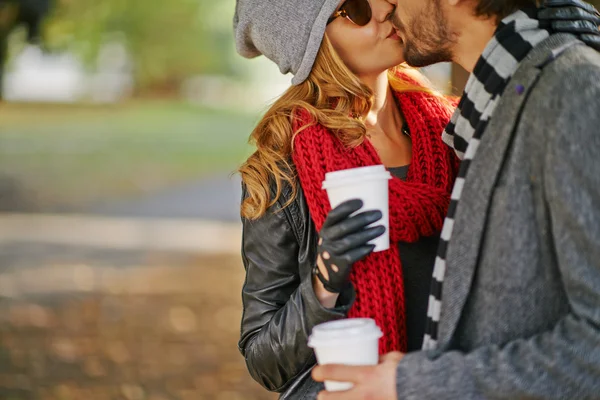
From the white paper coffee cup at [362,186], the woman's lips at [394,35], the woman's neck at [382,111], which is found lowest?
the white paper coffee cup at [362,186]

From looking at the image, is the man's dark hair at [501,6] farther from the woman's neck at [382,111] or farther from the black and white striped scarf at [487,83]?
the woman's neck at [382,111]

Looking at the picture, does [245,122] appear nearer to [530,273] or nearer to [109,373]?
[109,373]

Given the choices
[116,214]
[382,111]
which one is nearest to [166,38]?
[116,214]

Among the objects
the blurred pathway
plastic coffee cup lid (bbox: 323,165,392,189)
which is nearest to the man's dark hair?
plastic coffee cup lid (bbox: 323,165,392,189)

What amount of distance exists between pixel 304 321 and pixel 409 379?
527 millimetres

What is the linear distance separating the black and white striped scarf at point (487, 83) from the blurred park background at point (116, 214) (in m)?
1.05

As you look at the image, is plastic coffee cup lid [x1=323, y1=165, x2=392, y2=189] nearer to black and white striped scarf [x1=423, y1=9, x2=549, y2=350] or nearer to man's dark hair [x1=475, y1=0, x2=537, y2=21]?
black and white striped scarf [x1=423, y1=9, x2=549, y2=350]

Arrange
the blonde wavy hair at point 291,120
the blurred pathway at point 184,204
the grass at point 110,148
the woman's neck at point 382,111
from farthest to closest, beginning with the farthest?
the grass at point 110,148
the blurred pathway at point 184,204
the woman's neck at point 382,111
the blonde wavy hair at point 291,120

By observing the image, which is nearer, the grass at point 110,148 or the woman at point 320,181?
the woman at point 320,181

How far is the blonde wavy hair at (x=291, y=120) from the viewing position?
2.54 metres

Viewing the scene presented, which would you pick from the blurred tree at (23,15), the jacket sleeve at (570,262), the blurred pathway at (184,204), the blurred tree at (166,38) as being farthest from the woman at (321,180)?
the blurred tree at (166,38)

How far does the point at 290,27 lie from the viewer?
8.70ft

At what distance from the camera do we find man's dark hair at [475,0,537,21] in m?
2.03

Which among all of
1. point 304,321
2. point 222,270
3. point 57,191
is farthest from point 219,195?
point 304,321
